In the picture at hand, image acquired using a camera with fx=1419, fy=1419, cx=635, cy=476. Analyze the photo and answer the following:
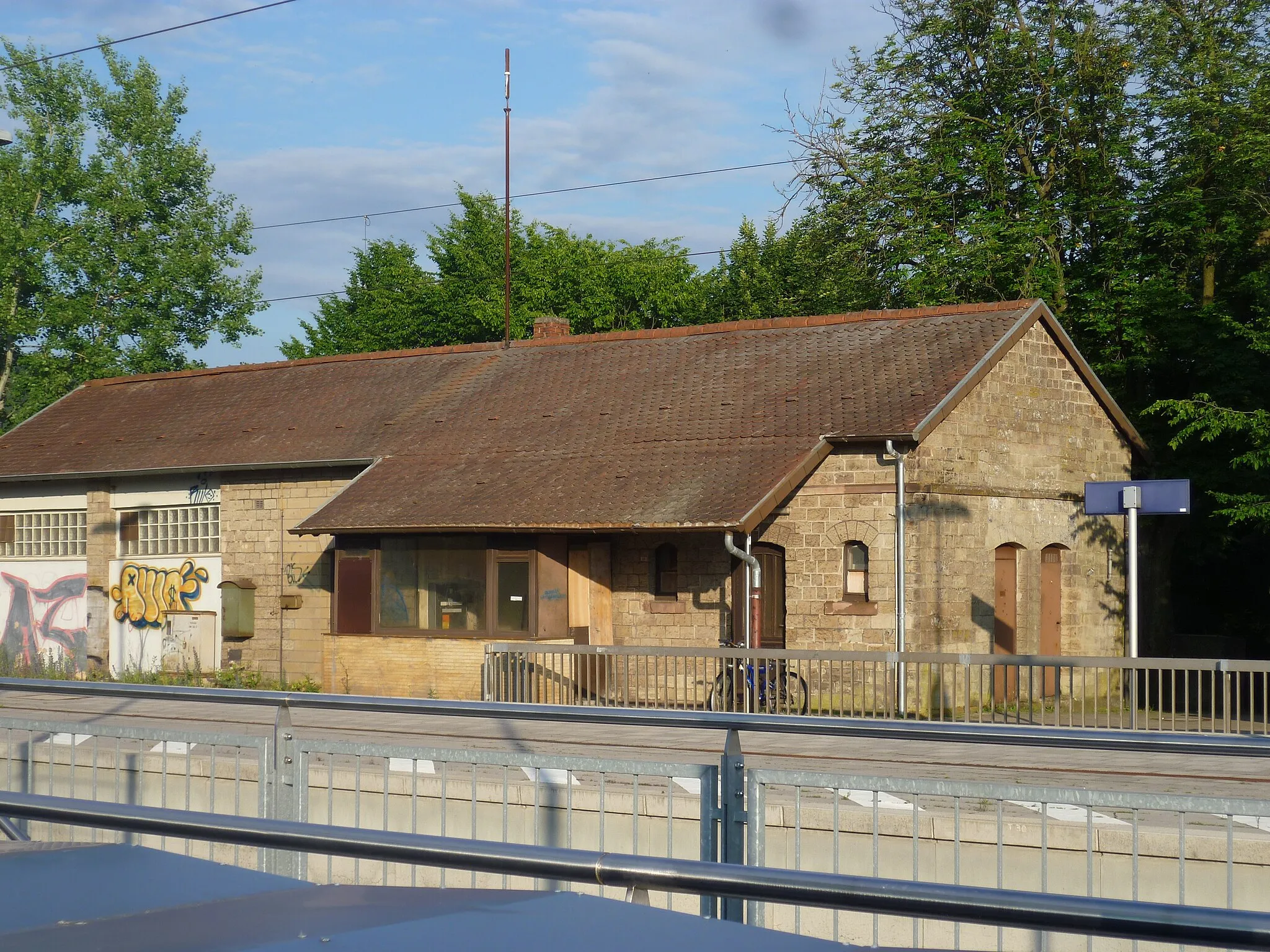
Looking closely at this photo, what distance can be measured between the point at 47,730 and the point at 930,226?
26086 mm

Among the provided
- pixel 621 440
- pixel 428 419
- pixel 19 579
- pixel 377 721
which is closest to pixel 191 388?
pixel 19 579

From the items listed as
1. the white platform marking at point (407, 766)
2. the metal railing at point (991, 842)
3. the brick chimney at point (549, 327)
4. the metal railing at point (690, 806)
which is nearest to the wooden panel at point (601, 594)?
the brick chimney at point (549, 327)

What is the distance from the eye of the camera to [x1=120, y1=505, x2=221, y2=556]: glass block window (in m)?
26.1

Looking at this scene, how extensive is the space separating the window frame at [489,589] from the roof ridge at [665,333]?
5.94 m

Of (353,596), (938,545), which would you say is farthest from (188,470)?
(938,545)

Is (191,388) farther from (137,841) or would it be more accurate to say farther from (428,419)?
(137,841)

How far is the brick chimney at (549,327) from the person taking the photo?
2902 centimetres

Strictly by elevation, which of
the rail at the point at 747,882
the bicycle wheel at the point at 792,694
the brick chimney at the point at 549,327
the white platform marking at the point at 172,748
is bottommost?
the bicycle wheel at the point at 792,694

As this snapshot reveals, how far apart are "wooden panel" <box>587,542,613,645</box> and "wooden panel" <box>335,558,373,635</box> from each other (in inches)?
134

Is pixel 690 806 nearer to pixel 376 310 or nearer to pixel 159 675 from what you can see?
pixel 159 675

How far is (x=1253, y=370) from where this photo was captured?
23422 millimetres

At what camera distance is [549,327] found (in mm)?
29234

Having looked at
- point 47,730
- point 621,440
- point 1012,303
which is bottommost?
point 47,730

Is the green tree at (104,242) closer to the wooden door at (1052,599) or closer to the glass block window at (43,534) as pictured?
the glass block window at (43,534)
